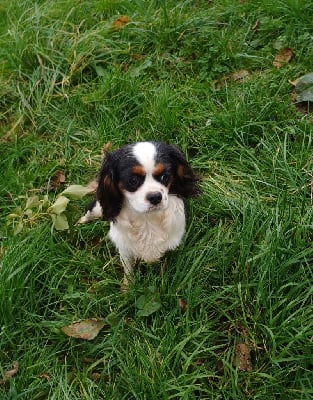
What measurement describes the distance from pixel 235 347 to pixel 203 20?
249 cm

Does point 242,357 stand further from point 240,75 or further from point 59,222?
point 240,75

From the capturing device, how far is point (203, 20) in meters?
3.90

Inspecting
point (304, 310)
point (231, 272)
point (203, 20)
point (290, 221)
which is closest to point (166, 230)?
point (231, 272)

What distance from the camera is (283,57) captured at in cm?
362

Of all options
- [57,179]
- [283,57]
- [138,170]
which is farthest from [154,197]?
[283,57]

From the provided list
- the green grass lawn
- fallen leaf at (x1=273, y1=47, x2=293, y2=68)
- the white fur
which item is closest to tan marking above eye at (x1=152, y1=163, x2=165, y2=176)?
the white fur

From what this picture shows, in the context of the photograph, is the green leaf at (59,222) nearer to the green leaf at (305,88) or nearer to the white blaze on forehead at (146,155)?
the white blaze on forehead at (146,155)

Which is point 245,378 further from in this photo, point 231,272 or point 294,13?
point 294,13

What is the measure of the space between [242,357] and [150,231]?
74cm

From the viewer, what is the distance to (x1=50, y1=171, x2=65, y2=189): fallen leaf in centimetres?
337

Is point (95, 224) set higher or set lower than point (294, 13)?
lower

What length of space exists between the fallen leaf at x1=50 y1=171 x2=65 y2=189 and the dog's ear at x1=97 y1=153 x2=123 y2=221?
33.7 inches

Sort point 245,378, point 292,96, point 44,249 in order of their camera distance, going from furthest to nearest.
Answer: point 292,96
point 44,249
point 245,378

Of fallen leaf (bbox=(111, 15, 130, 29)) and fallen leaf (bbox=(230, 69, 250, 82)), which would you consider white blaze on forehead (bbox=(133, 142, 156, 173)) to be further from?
fallen leaf (bbox=(111, 15, 130, 29))
